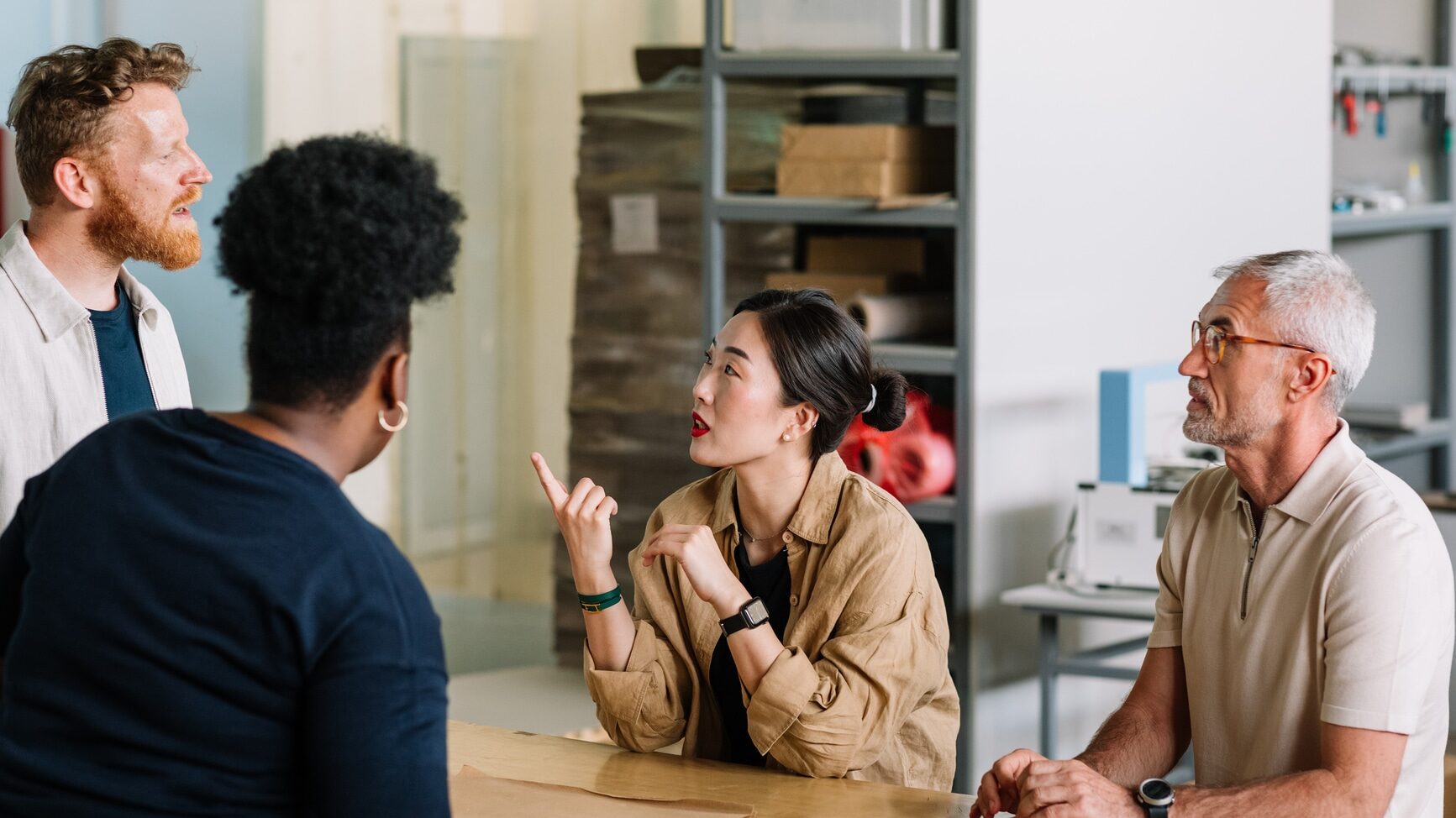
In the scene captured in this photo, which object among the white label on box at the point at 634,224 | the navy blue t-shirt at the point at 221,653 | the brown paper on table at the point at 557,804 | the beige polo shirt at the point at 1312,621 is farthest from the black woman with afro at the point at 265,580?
the white label on box at the point at 634,224

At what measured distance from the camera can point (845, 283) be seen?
4.02 metres

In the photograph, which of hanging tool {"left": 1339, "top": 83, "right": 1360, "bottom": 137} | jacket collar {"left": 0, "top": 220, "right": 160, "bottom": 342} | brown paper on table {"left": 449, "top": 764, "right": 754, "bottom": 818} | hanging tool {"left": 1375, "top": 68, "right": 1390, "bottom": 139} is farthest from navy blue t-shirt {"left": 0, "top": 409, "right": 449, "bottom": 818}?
hanging tool {"left": 1375, "top": 68, "right": 1390, "bottom": 139}

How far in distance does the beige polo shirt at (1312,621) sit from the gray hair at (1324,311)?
0.08m

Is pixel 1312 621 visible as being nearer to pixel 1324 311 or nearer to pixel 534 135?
pixel 1324 311

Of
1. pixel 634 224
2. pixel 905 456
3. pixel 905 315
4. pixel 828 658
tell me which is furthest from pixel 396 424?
pixel 634 224

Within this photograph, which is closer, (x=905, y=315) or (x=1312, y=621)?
(x=1312, y=621)

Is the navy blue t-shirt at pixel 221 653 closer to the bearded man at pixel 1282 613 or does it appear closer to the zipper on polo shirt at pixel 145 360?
the bearded man at pixel 1282 613

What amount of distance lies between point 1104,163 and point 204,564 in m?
3.30

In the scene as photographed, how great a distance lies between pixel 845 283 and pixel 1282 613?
6.97 feet

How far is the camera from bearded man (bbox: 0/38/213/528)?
2.19m

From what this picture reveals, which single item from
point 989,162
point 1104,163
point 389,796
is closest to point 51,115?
point 389,796

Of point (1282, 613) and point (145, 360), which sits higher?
point (145, 360)

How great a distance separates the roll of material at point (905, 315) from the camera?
12.6 ft

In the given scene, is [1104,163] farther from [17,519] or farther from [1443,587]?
[17,519]
